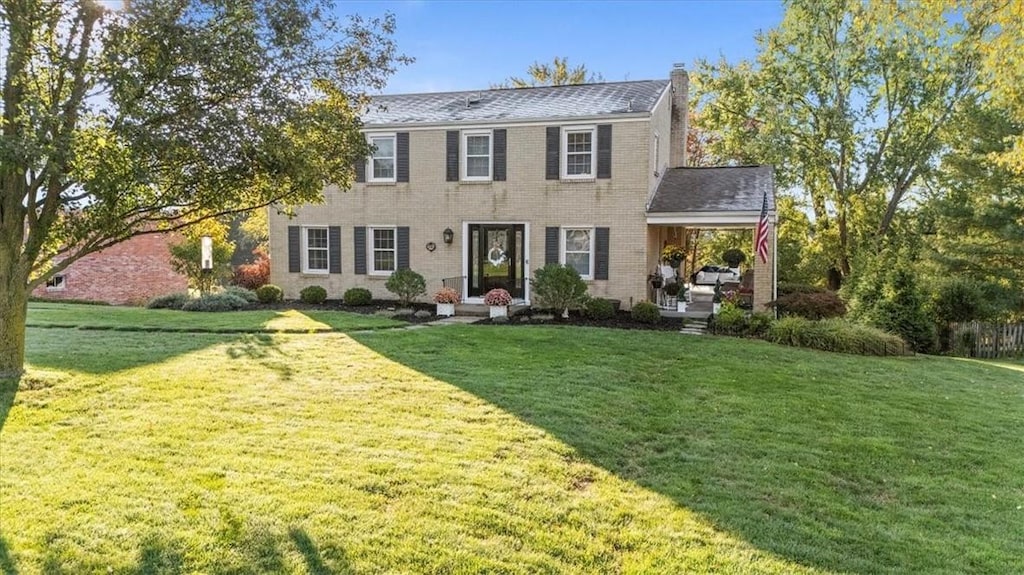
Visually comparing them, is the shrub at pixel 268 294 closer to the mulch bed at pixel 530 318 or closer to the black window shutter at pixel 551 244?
the mulch bed at pixel 530 318

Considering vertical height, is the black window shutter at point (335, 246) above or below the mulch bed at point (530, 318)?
above

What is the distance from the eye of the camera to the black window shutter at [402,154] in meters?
17.8

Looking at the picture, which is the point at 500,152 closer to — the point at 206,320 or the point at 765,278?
the point at 765,278

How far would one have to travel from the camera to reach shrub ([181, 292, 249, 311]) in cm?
1634

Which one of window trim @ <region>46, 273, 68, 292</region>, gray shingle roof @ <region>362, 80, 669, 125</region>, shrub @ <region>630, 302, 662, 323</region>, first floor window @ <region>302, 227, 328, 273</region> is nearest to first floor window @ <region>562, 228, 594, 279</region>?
shrub @ <region>630, 302, 662, 323</region>

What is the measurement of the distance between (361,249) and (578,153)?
22.2ft

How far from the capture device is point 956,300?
633 inches

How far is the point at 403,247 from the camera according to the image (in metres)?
18.0

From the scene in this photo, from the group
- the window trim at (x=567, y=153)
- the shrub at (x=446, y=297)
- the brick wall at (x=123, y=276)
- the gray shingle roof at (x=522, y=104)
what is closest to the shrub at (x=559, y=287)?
the shrub at (x=446, y=297)

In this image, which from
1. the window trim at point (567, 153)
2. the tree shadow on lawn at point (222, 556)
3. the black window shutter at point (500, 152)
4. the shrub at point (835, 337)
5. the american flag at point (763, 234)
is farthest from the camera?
the black window shutter at point (500, 152)

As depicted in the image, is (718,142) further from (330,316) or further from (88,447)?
(88,447)

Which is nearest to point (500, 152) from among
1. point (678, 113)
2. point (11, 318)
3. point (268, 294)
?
point (678, 113)

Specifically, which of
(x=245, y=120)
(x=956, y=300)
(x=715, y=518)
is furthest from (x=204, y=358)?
(x=956, y=300)

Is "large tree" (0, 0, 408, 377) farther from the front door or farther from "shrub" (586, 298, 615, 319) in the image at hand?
the front door
